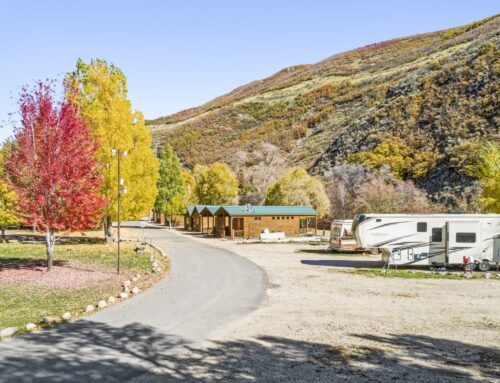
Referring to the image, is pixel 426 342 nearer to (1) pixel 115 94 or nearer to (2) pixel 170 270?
(2) pixel 170 270

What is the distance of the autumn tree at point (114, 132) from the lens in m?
30.5

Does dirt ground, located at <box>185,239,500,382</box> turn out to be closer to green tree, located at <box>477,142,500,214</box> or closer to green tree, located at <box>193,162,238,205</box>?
green tree, located at <box>477,142,500,214</box>

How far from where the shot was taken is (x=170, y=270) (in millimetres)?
22516

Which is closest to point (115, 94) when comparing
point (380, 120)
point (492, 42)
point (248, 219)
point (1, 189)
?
point (1, 189)

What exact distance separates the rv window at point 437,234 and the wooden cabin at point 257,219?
22.4 meters

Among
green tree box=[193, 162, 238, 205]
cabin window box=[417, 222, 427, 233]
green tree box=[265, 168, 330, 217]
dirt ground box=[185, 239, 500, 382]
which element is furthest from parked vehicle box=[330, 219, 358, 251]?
green tree box=[193, 162, 238, 205]

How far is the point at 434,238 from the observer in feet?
78.8

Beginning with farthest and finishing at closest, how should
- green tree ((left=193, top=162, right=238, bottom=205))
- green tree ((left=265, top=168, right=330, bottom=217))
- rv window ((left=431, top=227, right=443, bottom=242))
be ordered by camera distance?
green tree ((left=193, top=162, right=238, bottom=205)) < green tree ((left=265, top=168, right=330, bottom=217)) < rv window ((left=431, top=227, right=443, bottom=242))

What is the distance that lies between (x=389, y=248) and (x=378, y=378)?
625 inches

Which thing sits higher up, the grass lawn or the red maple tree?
the red maple tree

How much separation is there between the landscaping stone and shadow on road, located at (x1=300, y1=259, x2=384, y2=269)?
17366 mm

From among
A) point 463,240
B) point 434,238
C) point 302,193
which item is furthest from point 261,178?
point 463,240

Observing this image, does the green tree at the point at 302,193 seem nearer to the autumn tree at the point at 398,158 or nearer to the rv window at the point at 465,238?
the autumn tree at the point at 398,158

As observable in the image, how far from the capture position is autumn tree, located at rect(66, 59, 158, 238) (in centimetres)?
3047
